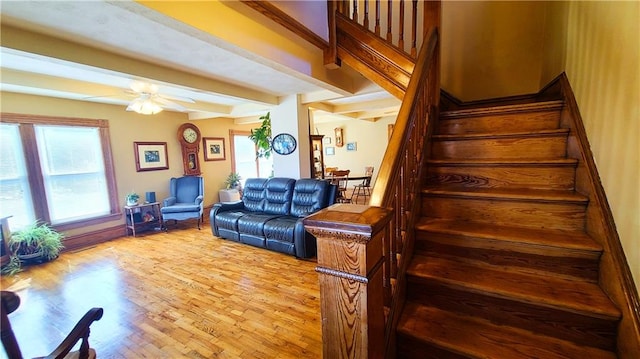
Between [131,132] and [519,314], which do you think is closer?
[519,314]

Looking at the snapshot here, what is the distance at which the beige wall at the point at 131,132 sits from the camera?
391 centimetres

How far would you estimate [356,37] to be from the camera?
257cm

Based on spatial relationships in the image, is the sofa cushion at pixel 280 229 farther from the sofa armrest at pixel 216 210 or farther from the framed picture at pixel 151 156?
the framed picture at pixel 151 156

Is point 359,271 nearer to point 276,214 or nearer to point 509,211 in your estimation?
point 509,211

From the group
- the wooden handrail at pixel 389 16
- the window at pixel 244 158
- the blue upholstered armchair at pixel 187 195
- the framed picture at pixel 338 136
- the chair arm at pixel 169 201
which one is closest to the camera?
the wooden handrail at pixel 389 16

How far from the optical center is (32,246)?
3.58 metres

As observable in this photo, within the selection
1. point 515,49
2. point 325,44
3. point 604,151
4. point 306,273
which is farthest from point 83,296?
point 515,49

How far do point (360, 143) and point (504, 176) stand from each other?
701 centimetres

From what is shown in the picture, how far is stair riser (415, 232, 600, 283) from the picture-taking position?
47.4 inches

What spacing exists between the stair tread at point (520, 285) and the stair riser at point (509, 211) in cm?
30

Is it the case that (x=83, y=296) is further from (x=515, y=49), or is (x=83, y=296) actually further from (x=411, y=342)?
(x=515, y=49)

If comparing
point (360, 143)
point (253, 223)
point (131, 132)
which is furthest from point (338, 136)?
point (131, 132)

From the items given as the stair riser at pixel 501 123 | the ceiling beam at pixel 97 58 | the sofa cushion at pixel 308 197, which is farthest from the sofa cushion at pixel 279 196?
the stair riser at pixel 501 123

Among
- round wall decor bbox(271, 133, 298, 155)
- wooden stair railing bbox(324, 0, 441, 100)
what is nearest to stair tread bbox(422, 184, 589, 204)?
wooden stair railing bbox(324, 0, 441, 100)
